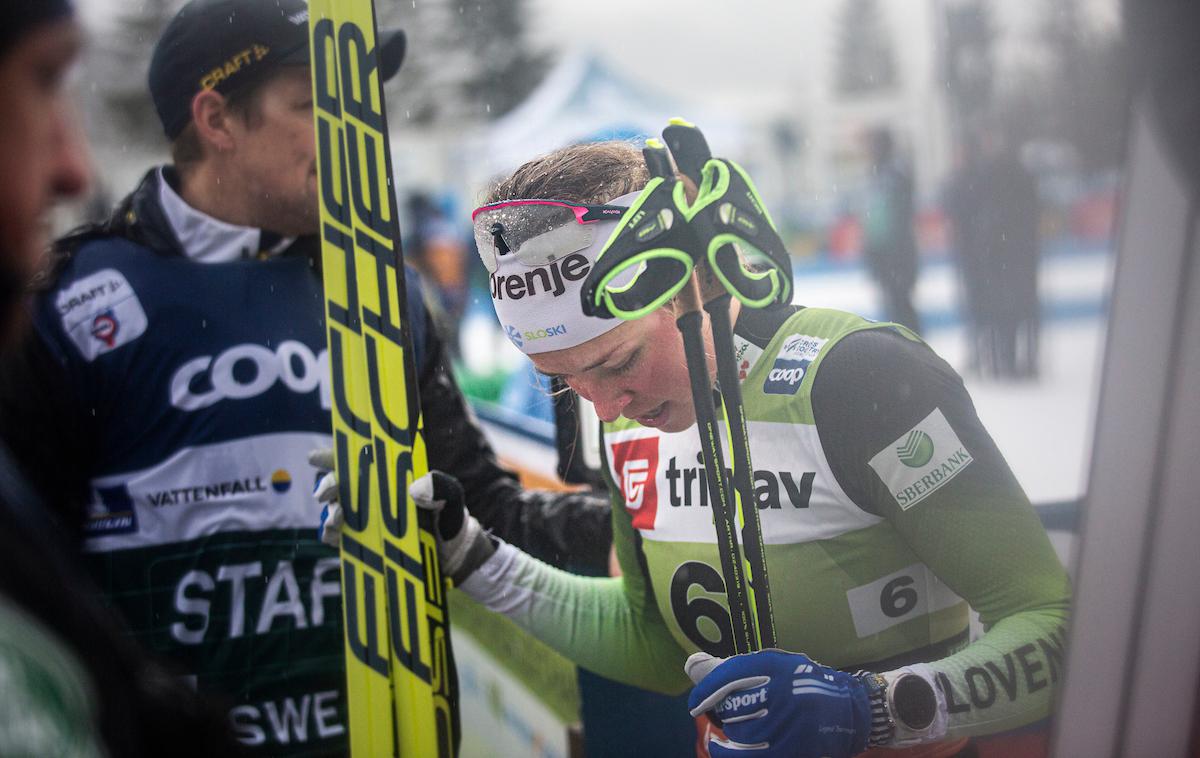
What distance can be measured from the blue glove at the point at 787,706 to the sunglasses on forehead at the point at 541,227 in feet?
1.92

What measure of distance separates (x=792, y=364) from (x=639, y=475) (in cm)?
31

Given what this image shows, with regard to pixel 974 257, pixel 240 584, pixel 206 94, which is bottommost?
pixel 240 584

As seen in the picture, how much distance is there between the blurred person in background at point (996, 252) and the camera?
125cm

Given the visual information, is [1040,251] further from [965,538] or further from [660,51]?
[660,51]

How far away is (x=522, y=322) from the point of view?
1.47 metres

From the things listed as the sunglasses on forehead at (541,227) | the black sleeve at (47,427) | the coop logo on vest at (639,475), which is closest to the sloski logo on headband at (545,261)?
the sunglasses on forehead at (541,227)

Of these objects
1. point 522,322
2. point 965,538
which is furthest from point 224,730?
point 965,538

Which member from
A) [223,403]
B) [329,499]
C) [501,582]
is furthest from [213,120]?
[501,582]

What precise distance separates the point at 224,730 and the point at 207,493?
945mm

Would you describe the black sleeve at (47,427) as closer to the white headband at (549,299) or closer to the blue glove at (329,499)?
the blue glove at (329,499)

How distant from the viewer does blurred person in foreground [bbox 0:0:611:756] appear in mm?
1694

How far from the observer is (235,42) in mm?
1677

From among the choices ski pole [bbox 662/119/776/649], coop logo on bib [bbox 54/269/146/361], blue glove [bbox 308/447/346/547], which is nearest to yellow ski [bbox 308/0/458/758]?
blue glove [bbox 308/447/346/547]

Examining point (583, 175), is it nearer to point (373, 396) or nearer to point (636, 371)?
point (636, 371)
